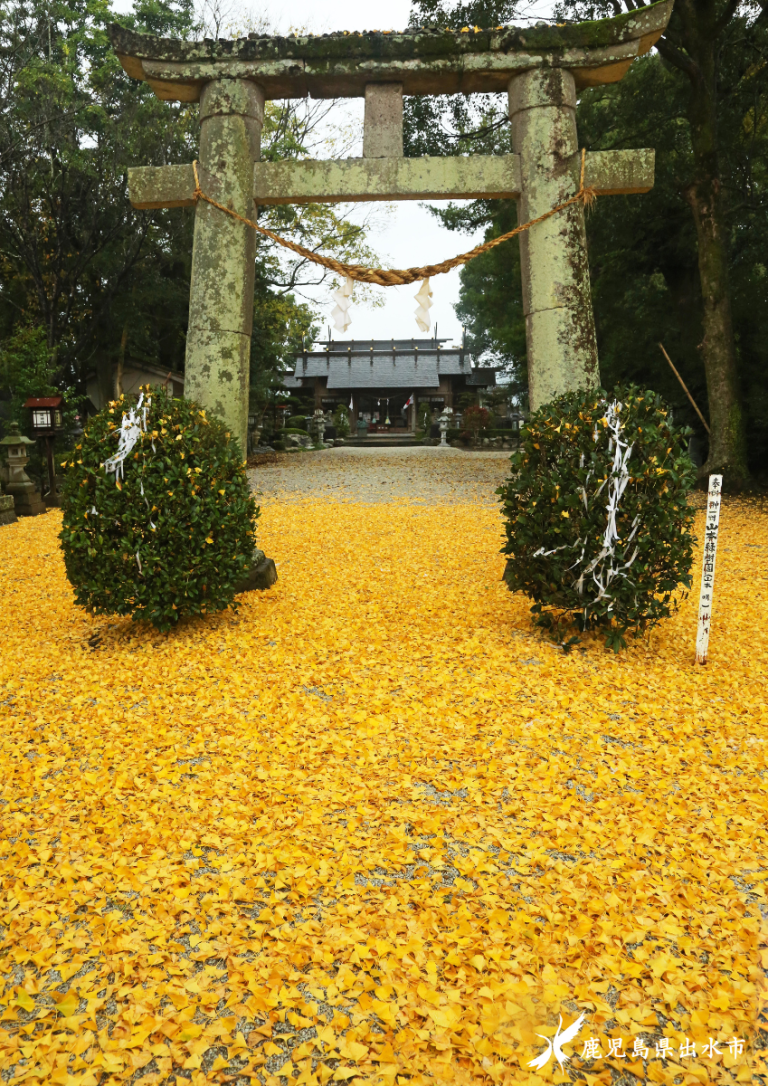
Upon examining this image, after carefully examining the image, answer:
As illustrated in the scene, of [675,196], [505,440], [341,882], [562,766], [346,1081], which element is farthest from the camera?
[505,440]

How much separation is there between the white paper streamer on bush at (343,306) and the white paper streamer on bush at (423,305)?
2.12 ft

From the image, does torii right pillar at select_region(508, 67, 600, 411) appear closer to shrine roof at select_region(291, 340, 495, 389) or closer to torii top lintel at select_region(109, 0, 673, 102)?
torii top lintel at select_region(109, 0, 673, 102)

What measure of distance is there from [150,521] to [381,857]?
10.1 feet

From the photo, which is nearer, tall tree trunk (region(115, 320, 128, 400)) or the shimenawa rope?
the shimenawa rope

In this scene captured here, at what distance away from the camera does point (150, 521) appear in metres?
5.04

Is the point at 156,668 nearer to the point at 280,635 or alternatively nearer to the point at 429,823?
the point at 280,635

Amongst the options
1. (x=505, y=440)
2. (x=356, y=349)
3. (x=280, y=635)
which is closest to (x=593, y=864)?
(x=280, y=635)

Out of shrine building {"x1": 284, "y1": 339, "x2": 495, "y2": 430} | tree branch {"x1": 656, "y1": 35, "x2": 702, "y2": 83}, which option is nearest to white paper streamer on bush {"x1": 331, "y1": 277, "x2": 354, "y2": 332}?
tree branch {"x1": 656, "y1": 35, "x2": 702, "y2": 83}

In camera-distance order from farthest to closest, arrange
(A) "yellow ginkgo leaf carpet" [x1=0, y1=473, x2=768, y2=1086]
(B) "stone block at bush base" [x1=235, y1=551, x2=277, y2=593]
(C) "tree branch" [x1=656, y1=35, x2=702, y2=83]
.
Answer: (C) "tree branch" [x1=656, y1=35, x2=702, y2=83] → (B) "stone block at bush base" [x1=235, y1=551, x2=277, y2=593] → (A) "yellow ginkgo leaf carpet" [x1=0, y1=473, x2=768, y2=1086]

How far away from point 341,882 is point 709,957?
51.6 inches

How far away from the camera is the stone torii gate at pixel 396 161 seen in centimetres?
609

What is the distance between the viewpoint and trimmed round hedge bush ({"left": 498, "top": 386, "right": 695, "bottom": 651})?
4.79 m

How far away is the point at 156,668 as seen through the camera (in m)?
4.80

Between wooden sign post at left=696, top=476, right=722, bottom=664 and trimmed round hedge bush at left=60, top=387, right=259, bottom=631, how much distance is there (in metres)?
3.35
